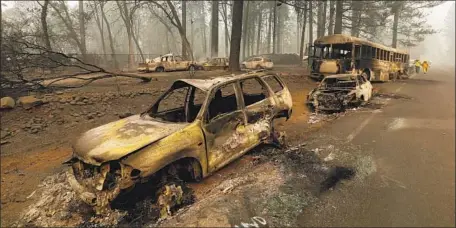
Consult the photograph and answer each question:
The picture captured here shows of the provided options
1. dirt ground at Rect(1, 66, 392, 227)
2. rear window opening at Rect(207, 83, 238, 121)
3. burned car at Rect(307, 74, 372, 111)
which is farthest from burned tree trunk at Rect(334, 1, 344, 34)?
rear window opening at Rect(207, 83, 238, 121)

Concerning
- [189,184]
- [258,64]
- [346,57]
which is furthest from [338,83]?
[258,64]

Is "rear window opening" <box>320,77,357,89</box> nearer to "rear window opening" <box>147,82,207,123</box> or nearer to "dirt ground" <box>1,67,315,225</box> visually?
"dirt ground" <box>1,67,315,225</box>

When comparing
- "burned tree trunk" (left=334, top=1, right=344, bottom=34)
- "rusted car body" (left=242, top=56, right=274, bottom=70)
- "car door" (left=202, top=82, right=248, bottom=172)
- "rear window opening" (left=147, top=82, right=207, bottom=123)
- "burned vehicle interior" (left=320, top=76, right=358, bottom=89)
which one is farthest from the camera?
"rusted car body" (left=242, top=56, right=274, bottom=70)

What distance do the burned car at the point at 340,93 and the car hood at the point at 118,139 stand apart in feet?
23.8

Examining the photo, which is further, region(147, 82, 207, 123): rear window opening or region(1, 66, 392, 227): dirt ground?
region(147, 82, 207, 123): rear window opening

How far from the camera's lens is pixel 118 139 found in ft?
14.7

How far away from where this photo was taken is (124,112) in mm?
10141

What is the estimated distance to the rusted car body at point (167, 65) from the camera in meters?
20.3

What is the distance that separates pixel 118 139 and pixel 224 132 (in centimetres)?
167

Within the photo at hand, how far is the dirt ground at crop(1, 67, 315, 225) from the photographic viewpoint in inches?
234

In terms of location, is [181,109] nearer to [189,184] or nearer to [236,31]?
[189,184]

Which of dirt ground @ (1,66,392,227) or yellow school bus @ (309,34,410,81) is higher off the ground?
yellow school bus @ (309,34,410,81)

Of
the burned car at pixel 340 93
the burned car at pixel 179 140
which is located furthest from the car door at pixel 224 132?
the burned car at pixel 340 93

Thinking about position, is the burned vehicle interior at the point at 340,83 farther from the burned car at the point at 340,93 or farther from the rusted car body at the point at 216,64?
the rusted car body at the point at 216,64
